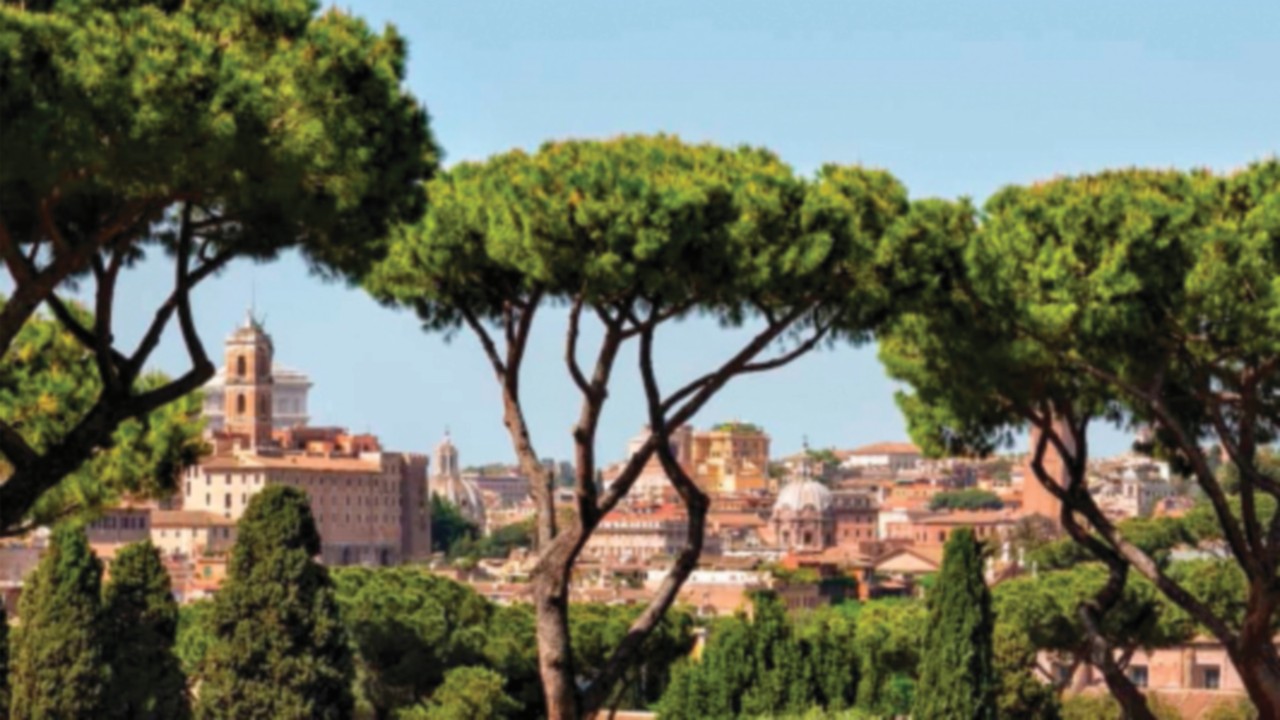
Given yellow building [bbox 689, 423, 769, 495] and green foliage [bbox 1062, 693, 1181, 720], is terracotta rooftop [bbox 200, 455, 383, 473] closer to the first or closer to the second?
yellow building [bbox 689, 423, 769, 495]

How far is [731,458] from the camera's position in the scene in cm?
17600

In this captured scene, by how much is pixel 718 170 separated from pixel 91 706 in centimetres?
903

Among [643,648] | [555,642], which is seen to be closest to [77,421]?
[555,642]

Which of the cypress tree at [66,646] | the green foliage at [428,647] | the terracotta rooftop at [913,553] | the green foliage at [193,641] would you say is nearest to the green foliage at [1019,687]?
the green foliage at [428,647]

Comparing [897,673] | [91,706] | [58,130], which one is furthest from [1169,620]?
[58,130]

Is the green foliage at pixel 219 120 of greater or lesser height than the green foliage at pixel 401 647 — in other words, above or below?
above

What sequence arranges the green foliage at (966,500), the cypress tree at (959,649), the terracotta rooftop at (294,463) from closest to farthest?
1. the cypress tree at (959,649)
2. the terracotta rooftop at (294,463)
3. the green foliage at (966,500)

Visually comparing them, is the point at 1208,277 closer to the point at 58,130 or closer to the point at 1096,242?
the point at 1096,242

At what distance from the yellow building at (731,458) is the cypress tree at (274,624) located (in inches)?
5854

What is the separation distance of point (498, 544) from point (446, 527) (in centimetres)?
1533

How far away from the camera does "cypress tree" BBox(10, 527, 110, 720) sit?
20.4 metres

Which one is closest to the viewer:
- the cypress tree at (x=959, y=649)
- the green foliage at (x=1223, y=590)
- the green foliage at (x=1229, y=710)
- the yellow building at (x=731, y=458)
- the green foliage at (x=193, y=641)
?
the cypress tree at (x=959, y=649)

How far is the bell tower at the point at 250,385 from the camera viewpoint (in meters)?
130

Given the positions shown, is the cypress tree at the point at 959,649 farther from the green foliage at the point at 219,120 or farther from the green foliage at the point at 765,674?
the green foliage at the point at 219,120
